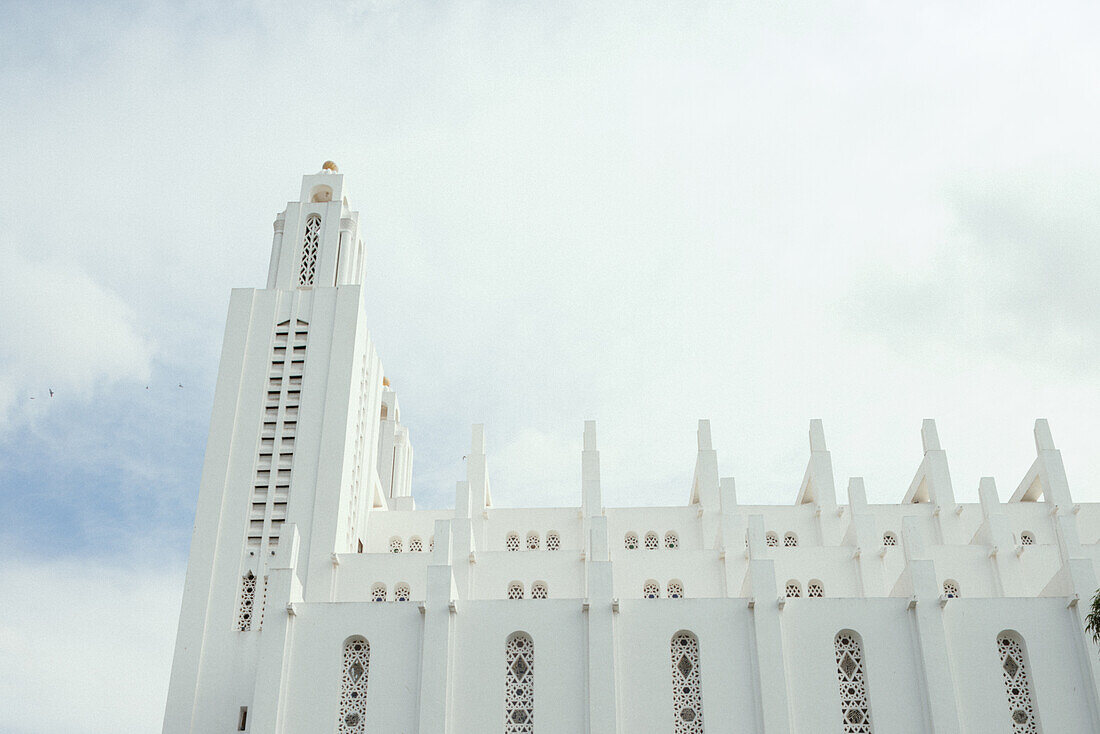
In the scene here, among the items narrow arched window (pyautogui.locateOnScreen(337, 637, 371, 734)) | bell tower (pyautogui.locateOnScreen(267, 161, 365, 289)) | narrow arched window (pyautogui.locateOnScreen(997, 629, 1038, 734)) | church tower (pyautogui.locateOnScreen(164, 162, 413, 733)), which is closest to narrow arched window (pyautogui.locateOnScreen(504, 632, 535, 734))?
narrow arched window (pyautogui.locateOnScreen(337, 637, 371, 734))

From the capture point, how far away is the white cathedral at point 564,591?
2392 centimetres

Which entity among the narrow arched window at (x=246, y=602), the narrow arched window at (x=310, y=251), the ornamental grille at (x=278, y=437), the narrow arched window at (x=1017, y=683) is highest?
the narrow arched window at (x=310, y=251)

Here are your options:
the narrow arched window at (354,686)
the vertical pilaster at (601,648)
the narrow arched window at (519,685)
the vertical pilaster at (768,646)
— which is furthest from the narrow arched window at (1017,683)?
the narrow arched window at (354,686)

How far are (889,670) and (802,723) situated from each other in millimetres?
2231

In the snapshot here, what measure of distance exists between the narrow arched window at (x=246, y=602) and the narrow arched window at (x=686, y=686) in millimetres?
10479

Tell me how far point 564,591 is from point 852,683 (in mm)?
8402

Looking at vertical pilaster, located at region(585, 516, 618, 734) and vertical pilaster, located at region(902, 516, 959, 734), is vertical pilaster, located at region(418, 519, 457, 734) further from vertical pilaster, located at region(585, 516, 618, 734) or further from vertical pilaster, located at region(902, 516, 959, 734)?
vertical pilaster, located at region(902, 516, 959, 734)

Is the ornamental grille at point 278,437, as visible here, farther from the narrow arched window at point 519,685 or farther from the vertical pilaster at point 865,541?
the vertical pilaster at point 865,541

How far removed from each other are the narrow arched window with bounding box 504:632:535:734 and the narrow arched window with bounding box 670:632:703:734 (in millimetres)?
3059

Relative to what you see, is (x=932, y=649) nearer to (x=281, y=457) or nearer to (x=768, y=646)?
(x=768, y=646)

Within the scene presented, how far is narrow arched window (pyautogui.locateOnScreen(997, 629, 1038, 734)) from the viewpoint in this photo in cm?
2356

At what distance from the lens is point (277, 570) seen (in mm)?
25297

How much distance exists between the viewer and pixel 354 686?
80.7 ft

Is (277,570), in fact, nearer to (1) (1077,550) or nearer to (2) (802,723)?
(2) (802,723)
